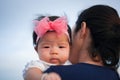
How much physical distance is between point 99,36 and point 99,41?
36mm

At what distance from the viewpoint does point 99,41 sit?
2.06 m

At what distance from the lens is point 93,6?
221 cm

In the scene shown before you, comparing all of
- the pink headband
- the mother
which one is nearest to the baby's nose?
the pink headband

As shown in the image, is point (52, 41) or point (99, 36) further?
point (52, 41)

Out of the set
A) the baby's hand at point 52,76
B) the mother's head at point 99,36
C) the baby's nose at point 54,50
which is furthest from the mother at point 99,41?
the baby's nose at point 54,50

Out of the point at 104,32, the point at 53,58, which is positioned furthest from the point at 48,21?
the point at 104,32

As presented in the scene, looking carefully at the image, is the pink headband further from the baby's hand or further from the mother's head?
the baby's hand

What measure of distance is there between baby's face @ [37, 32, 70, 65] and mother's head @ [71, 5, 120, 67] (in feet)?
1.53

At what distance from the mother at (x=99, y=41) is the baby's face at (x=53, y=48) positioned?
46cm

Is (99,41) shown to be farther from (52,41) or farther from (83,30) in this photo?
(52,41)

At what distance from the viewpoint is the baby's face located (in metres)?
2.61

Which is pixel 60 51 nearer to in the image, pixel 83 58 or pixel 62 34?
pixel 62 34

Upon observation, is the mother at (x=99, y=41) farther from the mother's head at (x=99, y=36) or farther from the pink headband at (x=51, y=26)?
the pink headband at (x=51, y=26)

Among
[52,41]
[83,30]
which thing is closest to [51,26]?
[52,41]
